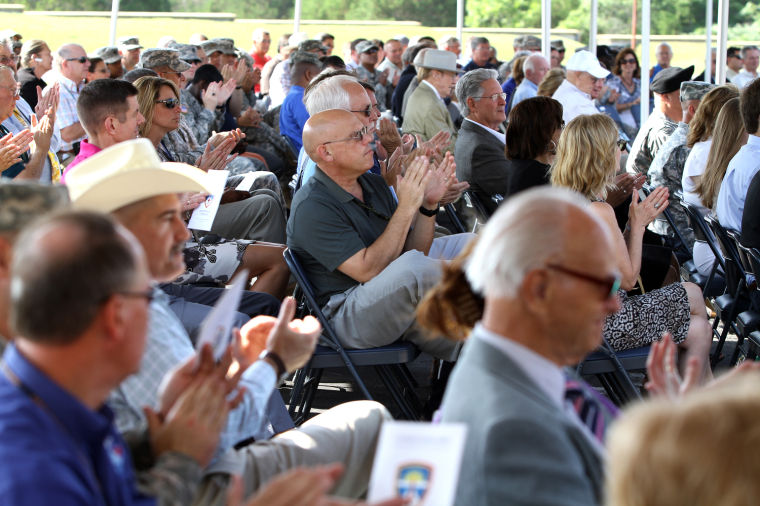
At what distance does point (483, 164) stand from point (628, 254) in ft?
7.09

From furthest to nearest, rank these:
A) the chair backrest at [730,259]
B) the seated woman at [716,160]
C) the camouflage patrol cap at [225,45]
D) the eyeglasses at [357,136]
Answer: the camouflage patrol cap at [225,45] → the seated woman at [716,160] → the chair backrest at [730,259] → the eyeglasses at [357,136]

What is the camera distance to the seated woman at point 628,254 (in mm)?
3809

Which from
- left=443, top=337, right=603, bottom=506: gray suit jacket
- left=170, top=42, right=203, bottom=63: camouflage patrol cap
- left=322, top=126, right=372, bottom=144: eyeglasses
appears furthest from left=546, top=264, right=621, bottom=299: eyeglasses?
left=170, top=42, right=203, bottom=63: camouflage patrol cap

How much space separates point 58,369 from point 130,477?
12.4 inches

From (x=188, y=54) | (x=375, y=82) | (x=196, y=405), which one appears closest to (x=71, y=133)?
(x=188, y=54)

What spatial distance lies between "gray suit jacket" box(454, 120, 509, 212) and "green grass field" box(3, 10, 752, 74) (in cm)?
2171

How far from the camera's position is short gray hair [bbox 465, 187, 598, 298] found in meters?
1.92

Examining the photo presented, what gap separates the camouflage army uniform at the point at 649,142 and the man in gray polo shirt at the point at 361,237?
10.2ft

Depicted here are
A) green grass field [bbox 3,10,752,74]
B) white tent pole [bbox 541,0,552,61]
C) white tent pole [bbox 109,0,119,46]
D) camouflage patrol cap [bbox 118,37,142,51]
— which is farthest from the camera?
green grass field [bbox 3,10,752,74]

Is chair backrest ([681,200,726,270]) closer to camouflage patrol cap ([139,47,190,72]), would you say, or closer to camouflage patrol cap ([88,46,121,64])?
camouflage patrol cap ([139,47,190,72])

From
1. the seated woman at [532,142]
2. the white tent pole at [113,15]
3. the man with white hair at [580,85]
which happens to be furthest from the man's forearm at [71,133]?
the man with white hair at [580,85]

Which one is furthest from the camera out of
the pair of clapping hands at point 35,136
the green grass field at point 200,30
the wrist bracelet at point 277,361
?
the green grass field at point 200,30

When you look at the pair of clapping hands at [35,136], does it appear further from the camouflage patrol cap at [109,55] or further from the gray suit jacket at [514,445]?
the camouflage patrol cap at [109,55]

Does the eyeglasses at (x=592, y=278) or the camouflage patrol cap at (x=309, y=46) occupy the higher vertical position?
the camouflage patrol cap at (x=309, y=46)
